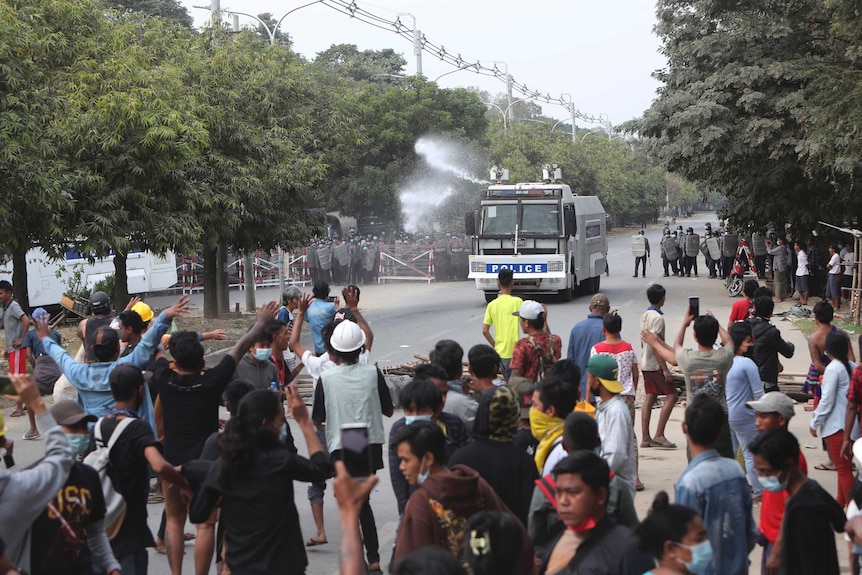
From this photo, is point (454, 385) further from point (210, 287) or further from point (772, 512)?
point (210, 287)

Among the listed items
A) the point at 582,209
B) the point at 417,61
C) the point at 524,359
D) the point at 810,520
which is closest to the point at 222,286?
the point at 582,209

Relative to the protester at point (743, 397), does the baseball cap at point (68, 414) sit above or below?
above

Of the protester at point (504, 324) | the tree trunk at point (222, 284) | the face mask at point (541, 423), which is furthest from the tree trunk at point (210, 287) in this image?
the face mask at point (541, 423)

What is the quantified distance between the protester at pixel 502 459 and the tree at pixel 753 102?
17006 mm

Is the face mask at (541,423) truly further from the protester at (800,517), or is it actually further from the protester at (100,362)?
the protester at (100,362)

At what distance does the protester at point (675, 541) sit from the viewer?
139 inches

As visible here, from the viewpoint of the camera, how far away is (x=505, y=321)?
9445 mm

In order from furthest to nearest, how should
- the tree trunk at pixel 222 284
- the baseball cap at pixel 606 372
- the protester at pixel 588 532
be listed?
1. the tree trunk at pixel 222 284
2. the baseball cap at pixel 606 372
3. the protester at pixel 588 532

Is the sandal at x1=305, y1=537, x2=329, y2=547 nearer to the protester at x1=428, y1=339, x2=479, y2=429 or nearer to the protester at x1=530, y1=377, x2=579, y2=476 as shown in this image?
the protester at x1=428, y1=339, x2=479, y2=429

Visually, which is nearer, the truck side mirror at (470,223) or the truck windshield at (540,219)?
the truck side mirror at (470,223)

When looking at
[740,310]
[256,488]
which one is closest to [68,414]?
[256,488]

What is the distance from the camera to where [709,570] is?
3984mm

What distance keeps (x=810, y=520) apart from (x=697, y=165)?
20538 millimetres

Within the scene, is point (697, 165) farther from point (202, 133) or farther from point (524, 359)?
point (524, 359)
